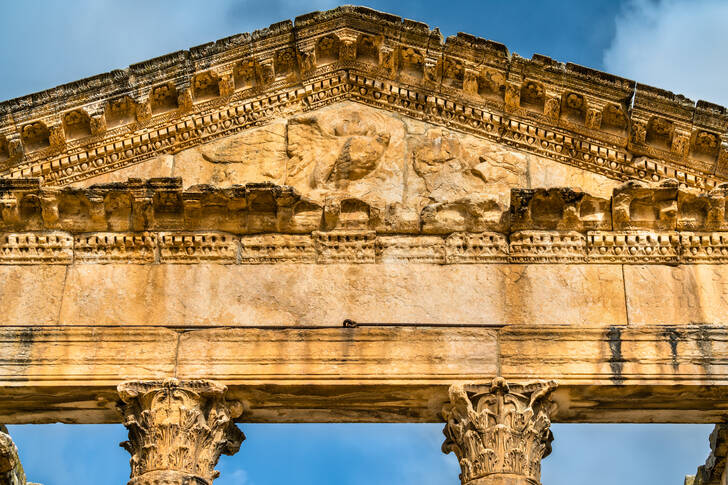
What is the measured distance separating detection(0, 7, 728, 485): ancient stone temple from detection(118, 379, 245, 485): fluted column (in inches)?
1.1

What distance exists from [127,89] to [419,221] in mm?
3570

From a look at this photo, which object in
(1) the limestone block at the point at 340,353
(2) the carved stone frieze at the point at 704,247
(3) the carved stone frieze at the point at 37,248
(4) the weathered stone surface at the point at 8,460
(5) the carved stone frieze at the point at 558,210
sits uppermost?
(5) the carved stone frieze at the point at 558,210

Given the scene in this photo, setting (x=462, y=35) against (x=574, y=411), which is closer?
(x=574, y=411)

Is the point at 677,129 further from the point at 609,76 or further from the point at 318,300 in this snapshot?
the point at 318,300

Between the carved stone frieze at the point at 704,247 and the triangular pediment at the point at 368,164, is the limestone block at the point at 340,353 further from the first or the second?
the carved stone frieze at the point at 704,247

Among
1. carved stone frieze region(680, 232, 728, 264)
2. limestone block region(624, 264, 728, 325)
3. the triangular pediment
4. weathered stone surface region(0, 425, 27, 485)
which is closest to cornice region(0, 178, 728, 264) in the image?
carved stone frieze region(680, 232, 728, 264)

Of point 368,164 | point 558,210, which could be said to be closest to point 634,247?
point 558,210

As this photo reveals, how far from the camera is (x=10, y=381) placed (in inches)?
463

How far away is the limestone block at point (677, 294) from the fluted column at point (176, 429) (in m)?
4.19

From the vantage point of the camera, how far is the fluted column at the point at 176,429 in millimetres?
11156

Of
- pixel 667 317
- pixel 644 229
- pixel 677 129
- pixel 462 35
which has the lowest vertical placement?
pixel 667 317

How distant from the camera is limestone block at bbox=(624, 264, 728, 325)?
39.2 feet

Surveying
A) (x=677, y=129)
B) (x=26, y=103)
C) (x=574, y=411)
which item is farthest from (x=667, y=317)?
(x=26, y=103)

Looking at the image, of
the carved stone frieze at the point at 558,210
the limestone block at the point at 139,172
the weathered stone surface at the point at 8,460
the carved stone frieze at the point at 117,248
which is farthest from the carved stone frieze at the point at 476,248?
the weathered stone surface at the point at 8,460
